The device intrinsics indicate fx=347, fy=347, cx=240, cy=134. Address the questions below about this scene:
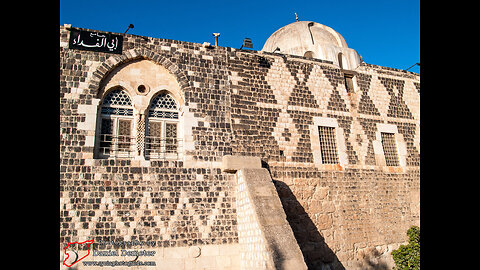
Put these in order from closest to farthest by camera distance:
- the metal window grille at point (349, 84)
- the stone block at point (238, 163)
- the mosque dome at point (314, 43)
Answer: the stone block at point (238, 163) < the metal window grille at point (349, 84) < the mosque dome at point (314, 43)

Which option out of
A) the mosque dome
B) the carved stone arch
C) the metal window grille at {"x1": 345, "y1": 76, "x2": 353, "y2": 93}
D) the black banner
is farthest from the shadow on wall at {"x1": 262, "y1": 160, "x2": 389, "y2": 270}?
the mosque dome

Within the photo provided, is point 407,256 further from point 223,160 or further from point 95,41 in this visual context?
point 95,41

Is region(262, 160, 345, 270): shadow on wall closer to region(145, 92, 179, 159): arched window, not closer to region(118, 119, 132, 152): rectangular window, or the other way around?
region(145, 92, 179, 159): arched window

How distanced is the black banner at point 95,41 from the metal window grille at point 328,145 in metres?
6.56

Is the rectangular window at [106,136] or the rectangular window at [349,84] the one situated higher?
the rectangular window at [349,84]

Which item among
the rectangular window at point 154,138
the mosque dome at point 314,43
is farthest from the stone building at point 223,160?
the mosque dome at point 314,43

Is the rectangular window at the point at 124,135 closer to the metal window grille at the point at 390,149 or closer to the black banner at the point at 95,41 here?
the black banner at the point at 95,41

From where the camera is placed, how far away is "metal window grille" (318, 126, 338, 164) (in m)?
11.0

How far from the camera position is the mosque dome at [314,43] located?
594 inches

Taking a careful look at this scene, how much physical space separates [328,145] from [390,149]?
273 centimetres

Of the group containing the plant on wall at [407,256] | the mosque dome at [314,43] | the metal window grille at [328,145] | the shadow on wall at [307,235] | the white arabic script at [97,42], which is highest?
the mosque dome at [314,43]
